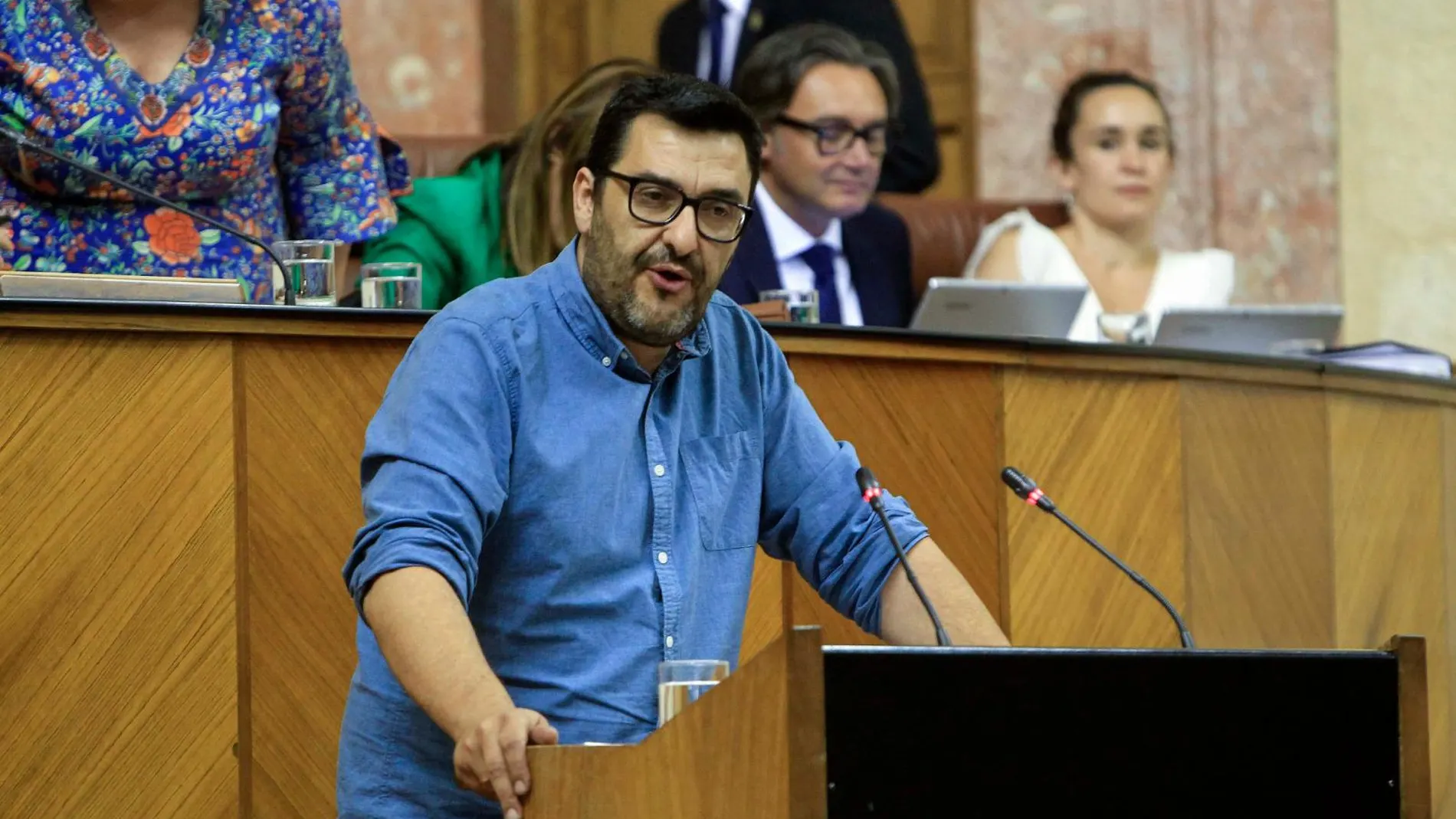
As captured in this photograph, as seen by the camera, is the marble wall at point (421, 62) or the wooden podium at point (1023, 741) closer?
the wooden podium at point (1023, 741)

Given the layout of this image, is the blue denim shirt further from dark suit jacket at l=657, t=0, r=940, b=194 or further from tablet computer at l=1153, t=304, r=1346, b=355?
dark suit jacket at l=657, t=0, r=940, b=194

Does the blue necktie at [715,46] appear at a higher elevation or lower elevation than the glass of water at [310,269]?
higher

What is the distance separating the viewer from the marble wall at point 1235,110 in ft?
19.1

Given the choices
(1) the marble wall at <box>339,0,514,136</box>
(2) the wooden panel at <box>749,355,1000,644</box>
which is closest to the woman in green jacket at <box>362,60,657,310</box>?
(2) the wooden panel at <box>749,355,1000,644</box>

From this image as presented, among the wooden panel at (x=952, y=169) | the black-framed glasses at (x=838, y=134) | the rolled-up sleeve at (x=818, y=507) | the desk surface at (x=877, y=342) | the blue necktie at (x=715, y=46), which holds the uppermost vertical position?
the blue necktie at (x=715, y=46)

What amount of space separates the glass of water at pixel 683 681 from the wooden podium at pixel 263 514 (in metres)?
0.40

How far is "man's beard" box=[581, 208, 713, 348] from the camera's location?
1.98 meters

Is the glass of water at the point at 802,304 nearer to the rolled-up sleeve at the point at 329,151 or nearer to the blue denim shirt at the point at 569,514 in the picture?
the rolled-up sleeve at the point at 329,151

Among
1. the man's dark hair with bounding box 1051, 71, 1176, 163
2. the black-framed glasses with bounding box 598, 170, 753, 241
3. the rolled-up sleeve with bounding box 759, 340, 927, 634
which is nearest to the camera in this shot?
the black-framed glasses with bounding box 598, 170, 753, 241

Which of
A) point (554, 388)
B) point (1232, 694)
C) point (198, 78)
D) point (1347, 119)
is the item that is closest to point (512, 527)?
point (554, 388)

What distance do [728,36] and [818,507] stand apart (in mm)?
2571

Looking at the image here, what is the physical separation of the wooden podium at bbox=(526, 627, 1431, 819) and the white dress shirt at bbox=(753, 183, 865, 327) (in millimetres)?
2210

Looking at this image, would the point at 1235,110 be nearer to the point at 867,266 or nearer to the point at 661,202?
the point at 867,266

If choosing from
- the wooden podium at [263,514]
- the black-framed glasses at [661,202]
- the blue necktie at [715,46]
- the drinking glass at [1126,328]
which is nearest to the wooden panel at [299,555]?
the wooden podium at [263,514]
